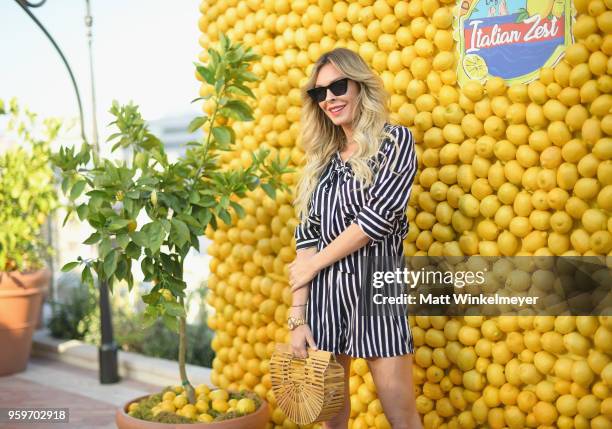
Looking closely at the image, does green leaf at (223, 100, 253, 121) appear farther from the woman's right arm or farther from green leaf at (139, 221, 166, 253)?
the woman's right arm

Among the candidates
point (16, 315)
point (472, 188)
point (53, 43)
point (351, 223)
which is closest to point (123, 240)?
point (351, 223)

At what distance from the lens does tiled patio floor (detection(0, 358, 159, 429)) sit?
12.3 ft

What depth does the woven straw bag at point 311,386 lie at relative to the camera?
219 cm

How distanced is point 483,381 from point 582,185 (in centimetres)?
80

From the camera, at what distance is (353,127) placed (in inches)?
91.4

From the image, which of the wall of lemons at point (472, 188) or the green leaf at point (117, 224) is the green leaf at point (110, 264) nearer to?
the green leaf at point (117, 224)

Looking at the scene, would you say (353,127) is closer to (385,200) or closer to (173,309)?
(385,200)

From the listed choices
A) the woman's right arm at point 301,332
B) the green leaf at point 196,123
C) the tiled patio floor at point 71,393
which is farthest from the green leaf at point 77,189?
the tiled patio floor at point 71,393

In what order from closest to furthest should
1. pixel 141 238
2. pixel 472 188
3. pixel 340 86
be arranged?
pixel 340 86 < pixel 472 188 < pixel 141 238

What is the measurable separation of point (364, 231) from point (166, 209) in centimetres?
102

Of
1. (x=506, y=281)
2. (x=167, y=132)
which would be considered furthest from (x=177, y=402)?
(x=167, y=132)

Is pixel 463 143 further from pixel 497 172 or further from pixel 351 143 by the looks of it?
pixel 351 143

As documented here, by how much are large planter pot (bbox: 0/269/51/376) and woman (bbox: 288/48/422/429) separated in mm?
3119

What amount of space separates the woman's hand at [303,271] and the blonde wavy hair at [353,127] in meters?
0.15
